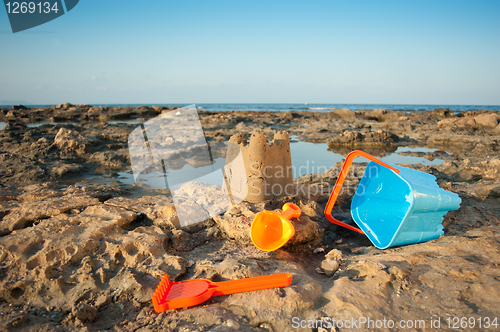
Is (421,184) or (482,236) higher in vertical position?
(421,184)

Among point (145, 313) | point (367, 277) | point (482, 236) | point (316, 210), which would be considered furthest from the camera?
point (316, 210)

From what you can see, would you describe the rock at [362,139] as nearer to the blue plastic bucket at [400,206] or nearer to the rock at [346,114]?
the blue plastic bucket at [400,206]

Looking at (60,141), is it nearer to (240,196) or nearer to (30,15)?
(30,15)

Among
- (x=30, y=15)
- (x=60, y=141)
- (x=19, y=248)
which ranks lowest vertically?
(x=60, y=141)

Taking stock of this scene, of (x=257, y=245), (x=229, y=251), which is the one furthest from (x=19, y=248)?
(x=257, y=245)

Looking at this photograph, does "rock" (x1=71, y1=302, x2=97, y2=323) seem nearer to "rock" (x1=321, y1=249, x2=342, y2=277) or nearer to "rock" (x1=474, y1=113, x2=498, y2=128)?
"rock" (x1=321, y1=249, x2=342, y2=277)

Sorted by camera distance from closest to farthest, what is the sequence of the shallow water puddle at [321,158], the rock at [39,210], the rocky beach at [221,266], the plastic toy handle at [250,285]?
the rocky beach at [221,266] → the plastic toy handle at [250,285] → the rock at [39,210] → the shallow water puddle at [321,158]

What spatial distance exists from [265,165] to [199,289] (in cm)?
167

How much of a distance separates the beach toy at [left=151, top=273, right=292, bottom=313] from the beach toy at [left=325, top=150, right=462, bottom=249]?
140cm

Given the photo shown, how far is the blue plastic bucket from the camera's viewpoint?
2.56 metres

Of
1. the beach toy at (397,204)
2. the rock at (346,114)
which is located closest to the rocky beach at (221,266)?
the beach toy at (397,204)

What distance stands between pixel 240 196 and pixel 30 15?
11.3ft

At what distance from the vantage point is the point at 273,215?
2.65 m

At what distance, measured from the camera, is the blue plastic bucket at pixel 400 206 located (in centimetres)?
256
